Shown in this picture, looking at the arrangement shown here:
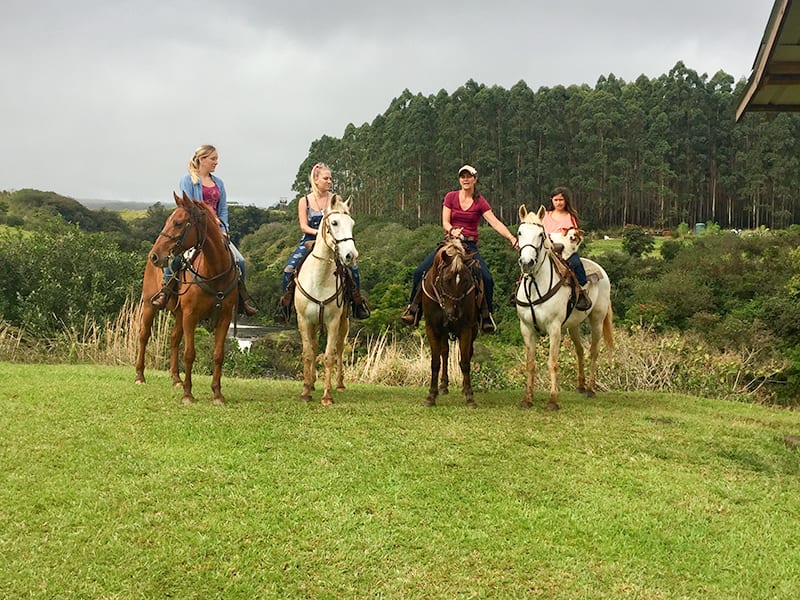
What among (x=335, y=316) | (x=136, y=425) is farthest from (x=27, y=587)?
(x=335, y=316)

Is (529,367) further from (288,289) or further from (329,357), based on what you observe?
(288,289)

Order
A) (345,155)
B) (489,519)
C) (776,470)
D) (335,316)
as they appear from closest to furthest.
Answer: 1. (489,519)
2. (776,470)
3. (335,316)
4. (345,155)

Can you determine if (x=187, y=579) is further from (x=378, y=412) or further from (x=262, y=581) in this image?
(x=378, y=412)

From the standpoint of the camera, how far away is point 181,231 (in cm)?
664

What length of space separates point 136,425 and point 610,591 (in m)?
4.34

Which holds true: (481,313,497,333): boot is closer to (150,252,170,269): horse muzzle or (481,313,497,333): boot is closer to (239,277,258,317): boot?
(239,277,258,317): boot

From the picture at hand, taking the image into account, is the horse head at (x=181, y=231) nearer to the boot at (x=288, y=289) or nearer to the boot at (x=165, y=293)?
the boot at (x=165, y=293)

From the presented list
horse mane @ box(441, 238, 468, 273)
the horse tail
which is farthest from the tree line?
horse mane @ box(441, 238, 468, 273)

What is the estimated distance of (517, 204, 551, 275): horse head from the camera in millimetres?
7395

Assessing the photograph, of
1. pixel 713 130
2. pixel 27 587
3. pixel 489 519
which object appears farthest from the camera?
pixel 713 130

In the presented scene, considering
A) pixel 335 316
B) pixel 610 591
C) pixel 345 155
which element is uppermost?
pixel 345 155

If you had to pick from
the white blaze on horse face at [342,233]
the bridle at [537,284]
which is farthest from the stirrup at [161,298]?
the bridle at [537,284]

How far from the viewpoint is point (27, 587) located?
3.36 metres

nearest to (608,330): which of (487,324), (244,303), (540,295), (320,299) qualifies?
(540,295)
